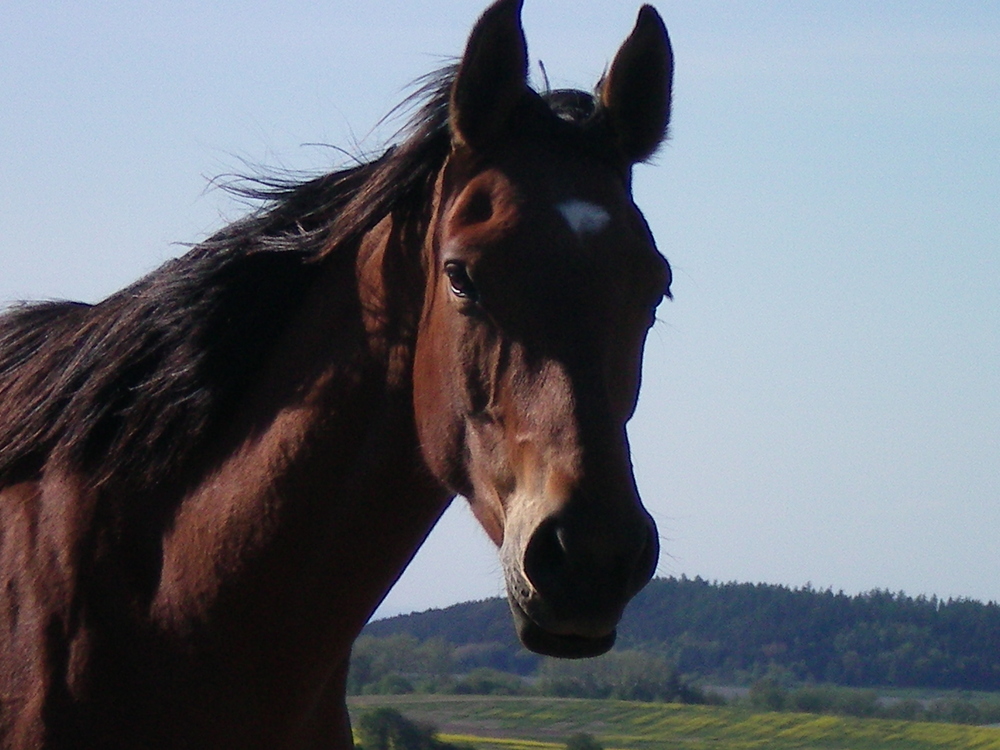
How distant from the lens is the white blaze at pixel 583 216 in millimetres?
3947

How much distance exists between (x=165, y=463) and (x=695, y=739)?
39.4 m

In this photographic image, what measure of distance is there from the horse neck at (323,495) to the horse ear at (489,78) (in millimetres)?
376

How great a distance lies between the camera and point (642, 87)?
455 cm

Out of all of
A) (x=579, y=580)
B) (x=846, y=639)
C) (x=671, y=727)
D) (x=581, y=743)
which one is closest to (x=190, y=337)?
(x=579, y=580)

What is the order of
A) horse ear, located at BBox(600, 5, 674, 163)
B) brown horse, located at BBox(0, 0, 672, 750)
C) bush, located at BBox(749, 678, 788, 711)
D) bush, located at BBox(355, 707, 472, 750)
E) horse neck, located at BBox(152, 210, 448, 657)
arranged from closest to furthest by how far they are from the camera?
1. brown horse, located at BBox(0, 0, 672, 750)
2. horse neck, located at BBox(152, 210, 448, 657)
3. horse ear, located at BBox(600, 5, 674, 163)
4. bush, located at BBox(355, 707, 472, 750)
5. bush, located at BBox(749, 678, 788, 711)

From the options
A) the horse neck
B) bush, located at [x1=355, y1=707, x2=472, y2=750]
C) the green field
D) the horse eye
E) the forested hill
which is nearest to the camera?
the horse eye

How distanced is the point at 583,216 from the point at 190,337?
4.20ft

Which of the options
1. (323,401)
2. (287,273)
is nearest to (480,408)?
(323,401)

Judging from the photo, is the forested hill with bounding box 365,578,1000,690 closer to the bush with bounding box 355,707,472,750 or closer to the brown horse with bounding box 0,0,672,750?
the bush with bounding box 355,707,472,750

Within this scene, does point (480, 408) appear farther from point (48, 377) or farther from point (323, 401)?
point (48, 377)

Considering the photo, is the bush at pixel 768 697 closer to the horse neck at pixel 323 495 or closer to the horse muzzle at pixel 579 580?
the horse neck at pixel 323 495

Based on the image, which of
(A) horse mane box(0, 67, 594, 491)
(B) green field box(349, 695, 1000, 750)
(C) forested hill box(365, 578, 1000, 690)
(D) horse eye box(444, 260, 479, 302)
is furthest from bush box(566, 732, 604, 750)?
(D) horse eye box(444, 260, 479, 302)

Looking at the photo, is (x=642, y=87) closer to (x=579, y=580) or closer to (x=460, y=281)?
(x=460, y=281)

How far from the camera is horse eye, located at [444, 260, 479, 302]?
3945 mm
